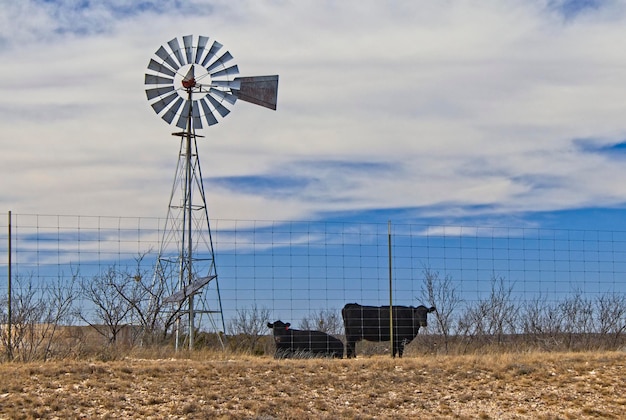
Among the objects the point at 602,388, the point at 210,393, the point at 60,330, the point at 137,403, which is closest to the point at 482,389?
the point at 602,388

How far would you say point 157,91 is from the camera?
2327cm

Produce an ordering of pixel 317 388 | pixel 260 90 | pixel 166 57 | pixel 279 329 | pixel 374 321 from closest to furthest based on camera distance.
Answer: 1. pixel 317 388
2. pixel 279 329
3. pixel 374 321
4. pixel 166 57
5. pixel 260 90

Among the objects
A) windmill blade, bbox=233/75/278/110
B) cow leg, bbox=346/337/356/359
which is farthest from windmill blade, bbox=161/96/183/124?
cow leg, bbox=346/337/356/359

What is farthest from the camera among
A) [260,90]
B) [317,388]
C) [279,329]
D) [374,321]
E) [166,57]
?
[260,90]

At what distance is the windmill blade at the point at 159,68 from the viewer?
75.8 ft

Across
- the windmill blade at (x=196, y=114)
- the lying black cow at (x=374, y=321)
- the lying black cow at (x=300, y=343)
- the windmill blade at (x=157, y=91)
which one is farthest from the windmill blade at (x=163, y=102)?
the lying black cow at (x=374, y=321)

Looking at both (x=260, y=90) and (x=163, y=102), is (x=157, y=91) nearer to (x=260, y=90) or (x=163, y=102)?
(x=163, y=102)

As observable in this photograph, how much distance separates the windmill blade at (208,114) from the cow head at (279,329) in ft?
19.2

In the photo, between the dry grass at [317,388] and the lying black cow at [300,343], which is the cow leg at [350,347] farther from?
the dry grass at [317,388]

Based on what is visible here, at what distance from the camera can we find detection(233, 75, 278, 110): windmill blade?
23594 millimetres

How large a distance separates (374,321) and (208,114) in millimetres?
7214

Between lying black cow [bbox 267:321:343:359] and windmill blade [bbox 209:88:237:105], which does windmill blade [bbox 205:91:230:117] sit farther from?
lying black cow [bbox 267:321:343:359]

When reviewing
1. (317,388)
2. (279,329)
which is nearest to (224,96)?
(279,329)

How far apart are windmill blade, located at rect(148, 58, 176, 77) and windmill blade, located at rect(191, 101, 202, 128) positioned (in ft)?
3.30
